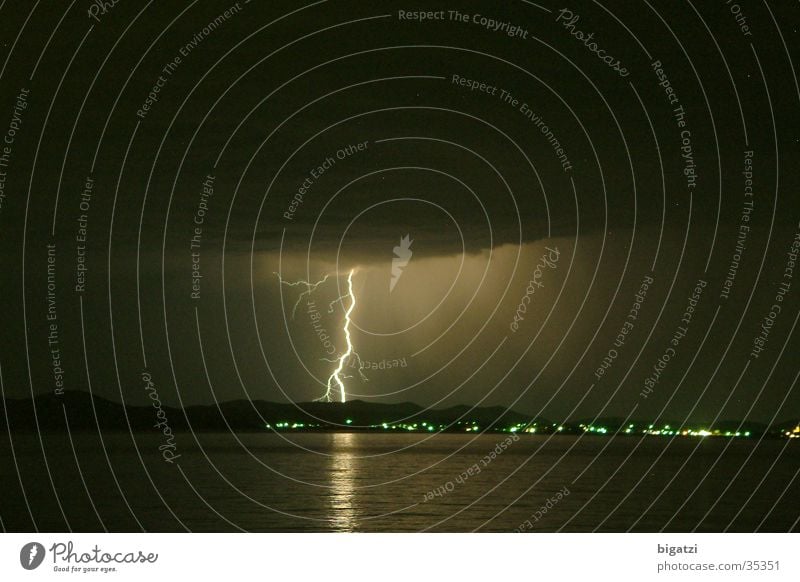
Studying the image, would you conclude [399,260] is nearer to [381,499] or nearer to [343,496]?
[381,499]

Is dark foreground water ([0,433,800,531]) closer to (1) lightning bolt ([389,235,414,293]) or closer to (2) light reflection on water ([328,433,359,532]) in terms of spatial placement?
(2) light reflection on water ([328,433,359,532])

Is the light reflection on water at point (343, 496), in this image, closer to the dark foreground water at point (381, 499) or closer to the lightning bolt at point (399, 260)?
the dark foreground water at point (381, 499)

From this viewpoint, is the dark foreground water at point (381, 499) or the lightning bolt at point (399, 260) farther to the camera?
the dark foreground water at point (381, 499)

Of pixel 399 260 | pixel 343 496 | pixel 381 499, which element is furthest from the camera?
pixel 343 496

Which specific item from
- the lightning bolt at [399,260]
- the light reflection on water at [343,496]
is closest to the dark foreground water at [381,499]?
the light reflection on water at [343,496]

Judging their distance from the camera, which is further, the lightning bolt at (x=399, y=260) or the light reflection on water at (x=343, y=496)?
the light reflection on water at (x=343, y=496)

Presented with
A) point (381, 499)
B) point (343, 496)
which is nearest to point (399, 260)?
point (381, 499)

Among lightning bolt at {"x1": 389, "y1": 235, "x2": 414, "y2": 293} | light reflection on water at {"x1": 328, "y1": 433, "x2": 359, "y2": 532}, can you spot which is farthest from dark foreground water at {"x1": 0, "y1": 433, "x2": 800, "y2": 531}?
lightning bolt at {"x1": 389, "y1": 235, "x2": 414, "y2": 293}

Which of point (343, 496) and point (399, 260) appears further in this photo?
point (343, 496)

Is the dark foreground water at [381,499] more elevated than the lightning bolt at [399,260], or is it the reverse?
the lightning bolt at [399,260]
